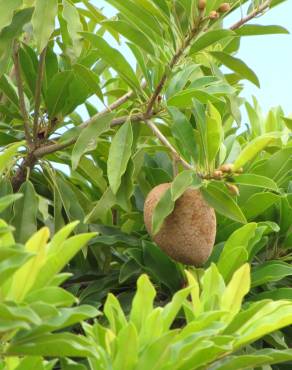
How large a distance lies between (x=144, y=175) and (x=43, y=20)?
473 mm

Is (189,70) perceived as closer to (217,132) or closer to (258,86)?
(258,86)

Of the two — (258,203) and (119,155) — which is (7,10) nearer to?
(119,155)

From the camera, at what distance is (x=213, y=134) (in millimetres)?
1765

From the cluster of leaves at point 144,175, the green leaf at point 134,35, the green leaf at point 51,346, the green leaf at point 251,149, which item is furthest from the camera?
the green leaf at point 134,35

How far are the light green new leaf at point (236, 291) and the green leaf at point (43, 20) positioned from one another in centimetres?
70

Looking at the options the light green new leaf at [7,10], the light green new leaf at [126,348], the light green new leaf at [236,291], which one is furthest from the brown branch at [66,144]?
the light green new leaf at [126,348]

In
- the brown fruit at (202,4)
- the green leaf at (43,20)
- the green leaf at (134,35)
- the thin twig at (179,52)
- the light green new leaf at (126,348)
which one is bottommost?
the light green new leaf at (126,348)

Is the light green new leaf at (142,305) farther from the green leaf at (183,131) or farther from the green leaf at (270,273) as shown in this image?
the green leaf at (270,273)

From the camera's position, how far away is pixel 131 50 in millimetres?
1960

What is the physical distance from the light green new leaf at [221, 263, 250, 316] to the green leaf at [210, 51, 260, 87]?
68cm

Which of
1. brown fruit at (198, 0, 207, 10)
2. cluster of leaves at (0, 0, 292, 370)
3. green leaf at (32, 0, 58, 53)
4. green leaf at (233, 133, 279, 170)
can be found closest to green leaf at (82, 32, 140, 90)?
cluster of leaves at (0, 0, 292, 370)

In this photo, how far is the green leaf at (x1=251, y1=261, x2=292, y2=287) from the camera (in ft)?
6.39

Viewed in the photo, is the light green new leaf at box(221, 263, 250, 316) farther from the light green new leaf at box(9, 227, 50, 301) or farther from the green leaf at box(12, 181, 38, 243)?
→ the green leaf at box(12, 181, 38, 243)

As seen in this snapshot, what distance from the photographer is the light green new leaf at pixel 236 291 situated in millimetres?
1377
